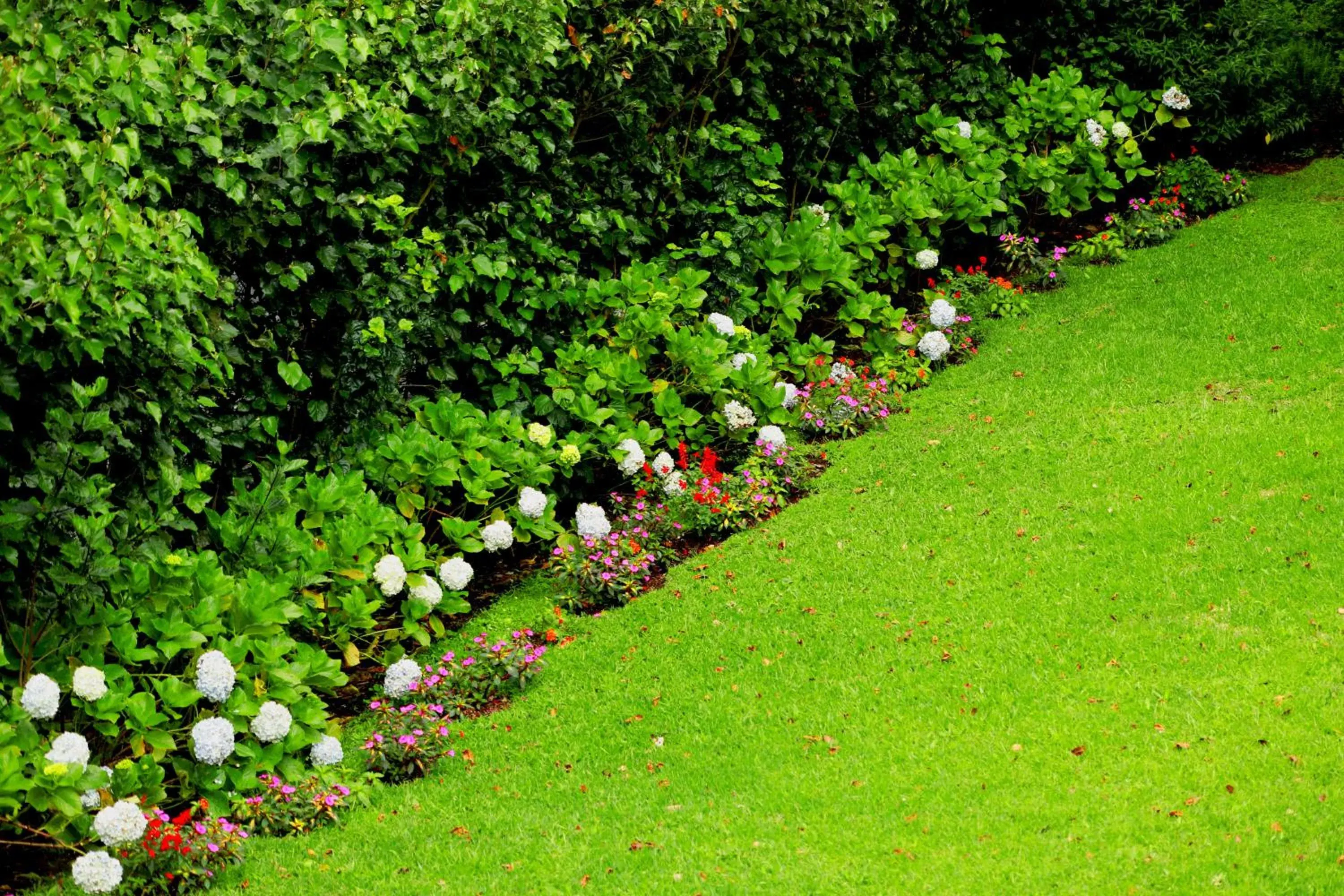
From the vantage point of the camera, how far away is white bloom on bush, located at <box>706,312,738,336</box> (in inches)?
272

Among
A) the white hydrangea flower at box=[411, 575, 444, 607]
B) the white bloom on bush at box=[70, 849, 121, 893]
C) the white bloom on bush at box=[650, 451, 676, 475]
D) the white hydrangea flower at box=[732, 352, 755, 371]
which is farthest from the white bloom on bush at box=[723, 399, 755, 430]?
the white bloom on bush at box=[70, 849, 121, 893]

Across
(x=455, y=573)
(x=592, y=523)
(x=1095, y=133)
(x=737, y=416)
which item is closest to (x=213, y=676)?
(x=455, y=573)

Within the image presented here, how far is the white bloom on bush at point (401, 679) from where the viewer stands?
197 inches

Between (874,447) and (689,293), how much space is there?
1274mm

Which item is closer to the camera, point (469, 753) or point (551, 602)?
point (469, 753)

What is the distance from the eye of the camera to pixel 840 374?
24.0 ft

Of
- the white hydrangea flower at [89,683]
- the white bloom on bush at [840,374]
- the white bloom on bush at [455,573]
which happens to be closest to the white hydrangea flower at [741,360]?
the white bloom on bush at [840,374]

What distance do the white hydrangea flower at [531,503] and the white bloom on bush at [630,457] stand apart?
507 millimetres

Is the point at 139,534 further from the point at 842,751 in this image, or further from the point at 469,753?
the point at 842,751

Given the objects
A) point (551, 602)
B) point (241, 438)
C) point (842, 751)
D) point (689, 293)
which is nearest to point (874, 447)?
point (689, 293)

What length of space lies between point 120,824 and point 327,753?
834 mm

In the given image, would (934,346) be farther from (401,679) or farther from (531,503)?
(401,679)

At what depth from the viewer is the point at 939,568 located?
5.46 metres

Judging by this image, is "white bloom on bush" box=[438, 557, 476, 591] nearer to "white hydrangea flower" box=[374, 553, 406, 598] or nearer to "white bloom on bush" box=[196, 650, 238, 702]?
"white hydrangea flower" box=[374, 553, 406, 598]
